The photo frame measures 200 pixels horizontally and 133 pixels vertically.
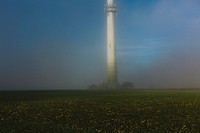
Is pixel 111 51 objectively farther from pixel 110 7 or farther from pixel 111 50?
pixel 110 7

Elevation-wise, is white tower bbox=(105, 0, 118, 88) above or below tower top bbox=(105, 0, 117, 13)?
below

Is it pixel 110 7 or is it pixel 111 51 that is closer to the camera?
pixel 111 51

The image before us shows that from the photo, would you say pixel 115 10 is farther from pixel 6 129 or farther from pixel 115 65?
pixel 6 129

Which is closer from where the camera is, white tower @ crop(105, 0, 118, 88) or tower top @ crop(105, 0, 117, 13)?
white tower @ crop(105, 0, 118, 88)

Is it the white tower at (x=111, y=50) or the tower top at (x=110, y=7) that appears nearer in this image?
the white tower at (x=111, y=50)

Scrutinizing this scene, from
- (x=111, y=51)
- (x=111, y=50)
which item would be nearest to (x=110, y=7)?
(x=111, y=50)

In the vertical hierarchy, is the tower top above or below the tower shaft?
above

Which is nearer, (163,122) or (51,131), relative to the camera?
(51,131)

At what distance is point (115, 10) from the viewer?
456 ft

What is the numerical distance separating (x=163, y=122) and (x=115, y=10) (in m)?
118

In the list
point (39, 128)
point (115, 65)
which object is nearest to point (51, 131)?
point (39, 128)

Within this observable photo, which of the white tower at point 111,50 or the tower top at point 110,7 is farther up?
the tower top at point 110,7

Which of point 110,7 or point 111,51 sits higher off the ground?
point 110,7

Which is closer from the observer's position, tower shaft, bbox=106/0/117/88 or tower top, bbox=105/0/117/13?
tower shaft, bbox=106/0/117/88
